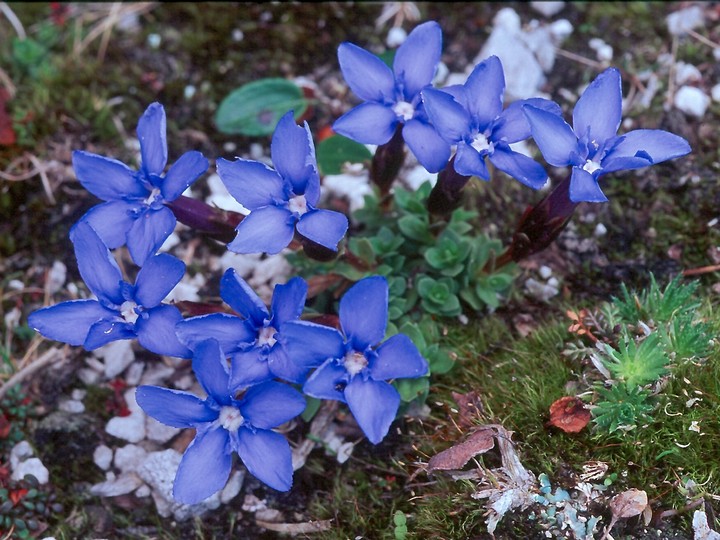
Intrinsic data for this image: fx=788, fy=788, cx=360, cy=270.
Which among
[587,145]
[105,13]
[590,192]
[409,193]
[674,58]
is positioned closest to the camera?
[590,192]

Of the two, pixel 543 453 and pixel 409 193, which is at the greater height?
pixel 409 193

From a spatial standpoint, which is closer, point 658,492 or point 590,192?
point 590,192

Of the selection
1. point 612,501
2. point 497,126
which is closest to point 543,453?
point 612,501

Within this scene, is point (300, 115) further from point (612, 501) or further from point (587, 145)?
point (612, 501)

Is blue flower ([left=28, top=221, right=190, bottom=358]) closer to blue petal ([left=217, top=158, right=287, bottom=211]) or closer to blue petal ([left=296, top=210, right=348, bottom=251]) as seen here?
Answer: blue petal ([left=217, top=158, right=287, bottom=211])

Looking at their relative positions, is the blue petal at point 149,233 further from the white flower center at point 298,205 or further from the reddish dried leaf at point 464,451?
the reddish dried leaf at point 464,451

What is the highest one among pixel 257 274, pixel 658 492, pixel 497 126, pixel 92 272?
pixel 497 126

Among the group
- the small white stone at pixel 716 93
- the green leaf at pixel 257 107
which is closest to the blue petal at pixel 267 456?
the green leaf at pixel 257 107

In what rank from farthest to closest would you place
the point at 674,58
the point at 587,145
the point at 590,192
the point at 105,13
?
the point at 105,13
the point at 674,58
the point at 587,145
the point at 590,192
